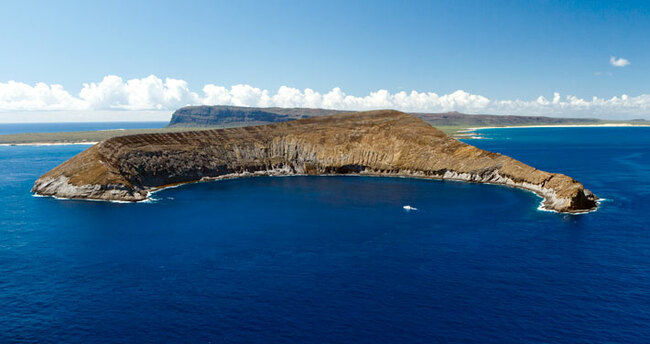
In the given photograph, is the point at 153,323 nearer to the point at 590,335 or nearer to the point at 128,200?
the point at 590,335

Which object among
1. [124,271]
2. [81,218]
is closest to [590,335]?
[124,271]

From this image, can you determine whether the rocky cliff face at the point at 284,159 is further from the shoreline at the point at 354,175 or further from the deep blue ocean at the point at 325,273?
the deep blue ocean at the point at 325,273

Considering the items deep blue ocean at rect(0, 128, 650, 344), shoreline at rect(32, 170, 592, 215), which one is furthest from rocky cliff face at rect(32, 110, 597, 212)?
deep blue ocean at rect(0, 128, 650, 344)

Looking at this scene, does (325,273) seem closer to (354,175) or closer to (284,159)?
(354,175)

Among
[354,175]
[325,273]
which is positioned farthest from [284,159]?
[325,273]

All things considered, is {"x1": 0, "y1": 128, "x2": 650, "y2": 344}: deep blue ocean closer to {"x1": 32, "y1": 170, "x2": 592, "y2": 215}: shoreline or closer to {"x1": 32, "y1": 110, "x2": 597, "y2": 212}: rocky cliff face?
{"x1": 32, "y1": 170, "x2": 592, "y2": 215}: shoreline

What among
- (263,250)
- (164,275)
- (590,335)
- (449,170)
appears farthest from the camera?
(449,170)

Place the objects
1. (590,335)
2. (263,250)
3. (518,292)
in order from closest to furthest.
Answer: (590,335)
(518,292)
(263,250)
